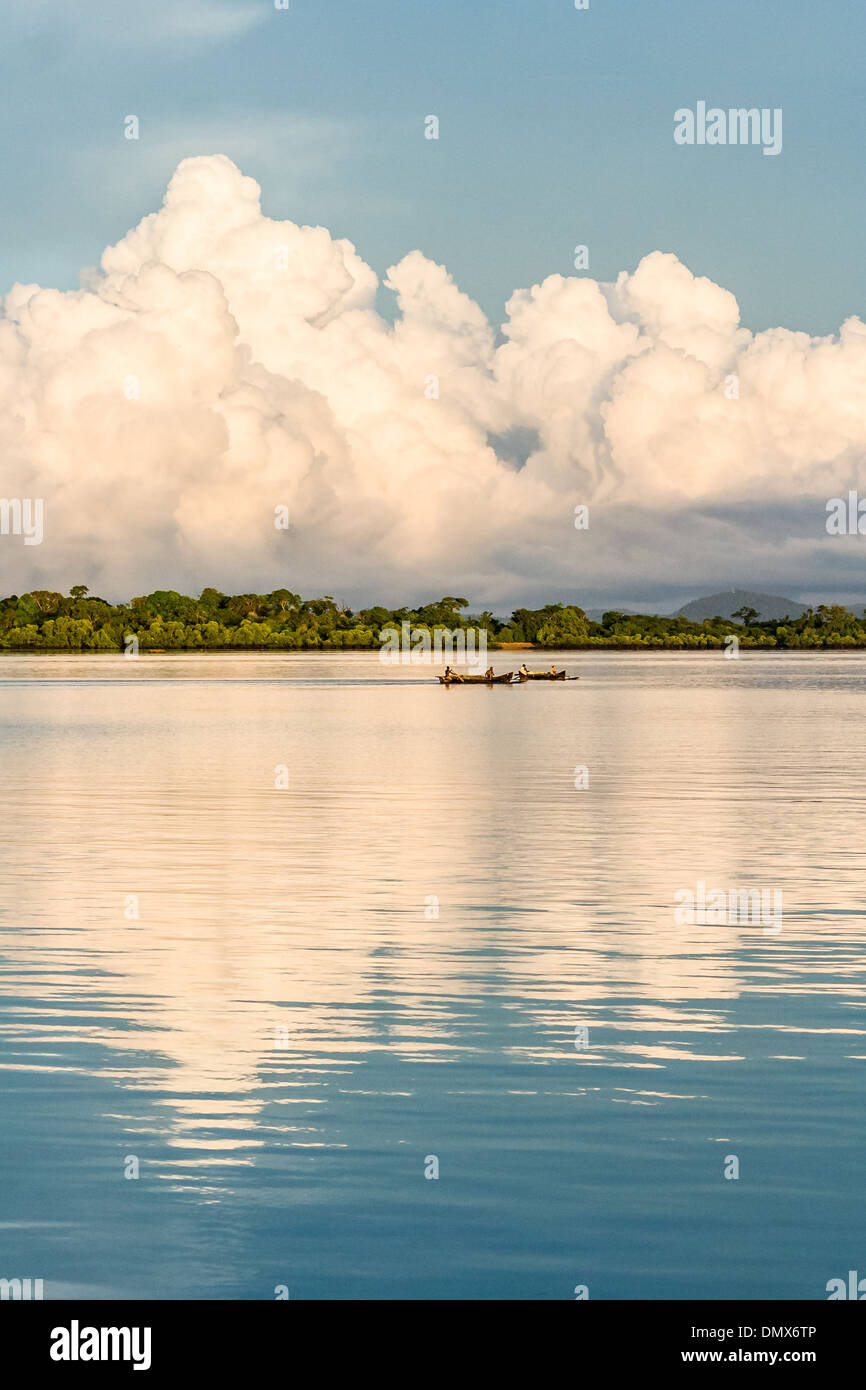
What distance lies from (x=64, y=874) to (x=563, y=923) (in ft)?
32.1

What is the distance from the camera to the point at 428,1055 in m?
16.9

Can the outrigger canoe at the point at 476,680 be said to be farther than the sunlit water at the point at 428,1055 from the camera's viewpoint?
Yes

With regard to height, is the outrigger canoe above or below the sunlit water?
above

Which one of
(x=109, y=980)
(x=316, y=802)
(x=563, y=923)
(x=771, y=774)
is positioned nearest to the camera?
(x=109, y=980)

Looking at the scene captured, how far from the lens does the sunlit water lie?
38.9 ft

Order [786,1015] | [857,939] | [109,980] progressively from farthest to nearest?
[857,939], [109,980], [786,1015]

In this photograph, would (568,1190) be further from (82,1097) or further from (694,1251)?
(82,1097)

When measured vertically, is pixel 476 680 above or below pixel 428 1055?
above

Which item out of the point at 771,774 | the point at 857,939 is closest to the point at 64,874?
the point at 857,939

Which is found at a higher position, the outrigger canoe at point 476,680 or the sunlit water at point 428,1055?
the outrigger canoe at point 476,680

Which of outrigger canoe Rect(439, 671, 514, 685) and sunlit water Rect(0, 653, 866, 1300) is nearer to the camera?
sunlit water Rect(0, 653, 866, 1300)

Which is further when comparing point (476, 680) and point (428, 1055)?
point (476, 680)

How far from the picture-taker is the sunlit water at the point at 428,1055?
11.9 meters
